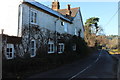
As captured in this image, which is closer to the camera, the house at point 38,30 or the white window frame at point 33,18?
the house at point 38,30

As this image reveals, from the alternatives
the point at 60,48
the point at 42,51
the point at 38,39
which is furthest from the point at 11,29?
the point at 60,48

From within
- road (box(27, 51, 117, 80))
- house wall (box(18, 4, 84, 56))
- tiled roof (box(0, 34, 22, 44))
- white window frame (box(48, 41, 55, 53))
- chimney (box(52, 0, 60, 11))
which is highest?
chimney (box(52, 0, 60, 11))

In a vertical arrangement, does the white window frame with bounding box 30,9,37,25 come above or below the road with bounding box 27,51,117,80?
above

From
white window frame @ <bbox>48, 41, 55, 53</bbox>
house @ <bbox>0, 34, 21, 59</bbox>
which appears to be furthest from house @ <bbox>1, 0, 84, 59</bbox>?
house @ <bbox>0, 34, 21, 59</bbox>

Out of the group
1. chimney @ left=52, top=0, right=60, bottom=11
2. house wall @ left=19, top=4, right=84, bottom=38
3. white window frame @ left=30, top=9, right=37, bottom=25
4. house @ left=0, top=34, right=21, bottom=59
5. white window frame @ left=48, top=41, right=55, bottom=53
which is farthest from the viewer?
chimney @ left=52, top=0, right=60, bottom=11

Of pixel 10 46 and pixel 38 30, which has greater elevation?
pixel 38 30

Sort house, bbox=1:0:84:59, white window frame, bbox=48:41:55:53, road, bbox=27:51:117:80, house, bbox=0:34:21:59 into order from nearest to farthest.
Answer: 1. road, bbox=27:51:117:80
2. house, bbox=0:34:21:59
3. house, bbox=1:0:84:59
4. white window frame, bbox=48:41:55:53


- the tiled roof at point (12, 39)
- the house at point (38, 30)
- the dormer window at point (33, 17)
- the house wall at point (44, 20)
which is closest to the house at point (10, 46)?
the tiled roof at point (12, 39)

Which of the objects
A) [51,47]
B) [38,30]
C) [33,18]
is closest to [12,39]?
[33,18]

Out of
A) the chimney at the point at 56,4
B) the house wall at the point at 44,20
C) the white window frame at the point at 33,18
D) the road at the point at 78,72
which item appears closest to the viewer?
the road at the point at 78,72

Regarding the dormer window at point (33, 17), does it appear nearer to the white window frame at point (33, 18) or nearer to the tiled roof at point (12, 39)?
the white window frame at point (33, 18)

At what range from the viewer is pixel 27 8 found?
1470 cm

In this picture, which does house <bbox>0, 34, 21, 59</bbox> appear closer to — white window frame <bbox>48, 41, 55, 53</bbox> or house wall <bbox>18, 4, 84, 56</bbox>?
house wall <bbox>18, 4, 84, 56</bbox>

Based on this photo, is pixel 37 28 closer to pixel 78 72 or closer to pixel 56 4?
pixel 78 72
